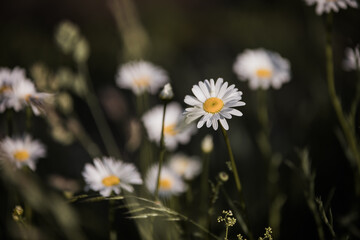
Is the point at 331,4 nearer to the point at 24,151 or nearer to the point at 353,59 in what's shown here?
the point at 353,59

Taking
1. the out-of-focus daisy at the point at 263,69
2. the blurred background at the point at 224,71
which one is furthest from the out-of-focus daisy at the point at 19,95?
the out-of-focus daisy at the point at 263,69

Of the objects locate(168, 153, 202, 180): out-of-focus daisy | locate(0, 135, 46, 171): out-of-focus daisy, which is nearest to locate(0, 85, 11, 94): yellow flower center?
locate(0, 135, 46, 171): out-of-focus daisy

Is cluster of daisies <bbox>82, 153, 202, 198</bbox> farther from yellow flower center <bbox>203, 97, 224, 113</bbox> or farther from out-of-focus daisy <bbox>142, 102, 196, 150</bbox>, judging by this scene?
yellow flower center <bbox>203, 97, 224, 113</bbox>

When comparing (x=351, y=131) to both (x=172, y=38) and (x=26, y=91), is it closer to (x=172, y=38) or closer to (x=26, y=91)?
(x=26, y=91)

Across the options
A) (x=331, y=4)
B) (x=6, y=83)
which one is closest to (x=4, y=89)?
(x=6, y=83)

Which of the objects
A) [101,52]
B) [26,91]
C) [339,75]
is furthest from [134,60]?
[101,52]

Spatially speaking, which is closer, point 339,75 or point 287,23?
point 339,75
